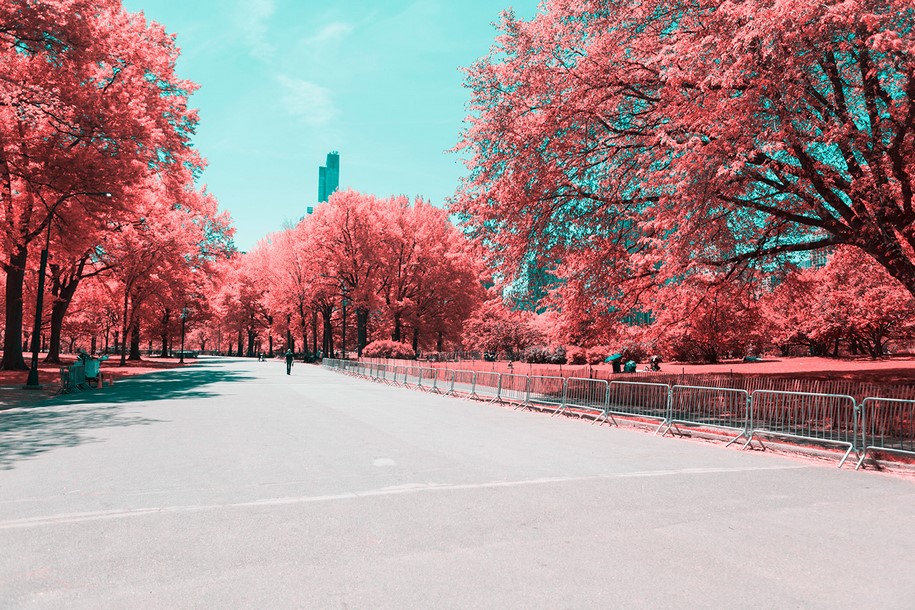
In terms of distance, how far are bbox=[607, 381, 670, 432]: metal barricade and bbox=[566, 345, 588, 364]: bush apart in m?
25.5

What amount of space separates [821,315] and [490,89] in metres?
28.7

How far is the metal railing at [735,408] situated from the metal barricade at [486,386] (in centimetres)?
8

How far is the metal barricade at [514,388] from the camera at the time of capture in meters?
19.5

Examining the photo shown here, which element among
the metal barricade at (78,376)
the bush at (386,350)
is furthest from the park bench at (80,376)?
the bush at (386,350)

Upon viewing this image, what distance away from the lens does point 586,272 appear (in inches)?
793

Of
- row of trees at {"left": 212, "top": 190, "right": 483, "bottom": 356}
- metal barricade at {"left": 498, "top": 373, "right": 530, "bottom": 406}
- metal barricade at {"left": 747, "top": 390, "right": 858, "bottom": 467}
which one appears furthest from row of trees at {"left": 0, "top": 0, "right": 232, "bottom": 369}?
metal barricade at {"left": 747, "top": 390, "right": 858, "bottom": 467}

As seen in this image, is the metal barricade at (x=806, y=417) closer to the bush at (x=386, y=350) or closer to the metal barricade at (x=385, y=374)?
the metal barricade at (x=385, y=374)

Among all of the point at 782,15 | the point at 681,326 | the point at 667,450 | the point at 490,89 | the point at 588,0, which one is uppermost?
the point at 588,0

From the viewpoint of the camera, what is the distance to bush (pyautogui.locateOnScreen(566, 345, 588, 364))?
41188mm

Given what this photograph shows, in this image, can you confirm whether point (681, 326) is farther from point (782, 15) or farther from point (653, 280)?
point (782, 15)

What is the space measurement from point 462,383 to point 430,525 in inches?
730

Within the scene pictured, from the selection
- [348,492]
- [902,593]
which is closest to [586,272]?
[348,492]

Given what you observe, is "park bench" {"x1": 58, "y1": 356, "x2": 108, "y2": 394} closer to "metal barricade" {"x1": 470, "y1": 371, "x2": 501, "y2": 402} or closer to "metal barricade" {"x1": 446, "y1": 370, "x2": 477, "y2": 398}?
"metal barricade" {"x1": 446, "y1": 370, "x2": 477, "y2": 398}

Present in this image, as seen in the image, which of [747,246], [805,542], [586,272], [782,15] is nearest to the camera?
[805,542]
